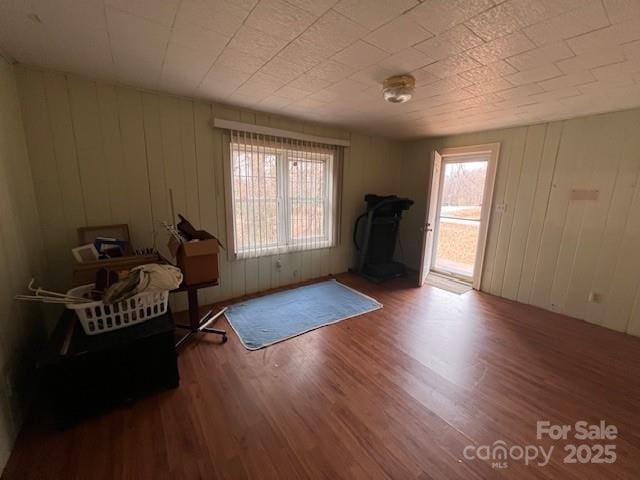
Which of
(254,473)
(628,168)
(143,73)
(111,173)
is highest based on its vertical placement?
(143,73)

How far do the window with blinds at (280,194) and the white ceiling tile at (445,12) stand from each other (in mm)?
2048

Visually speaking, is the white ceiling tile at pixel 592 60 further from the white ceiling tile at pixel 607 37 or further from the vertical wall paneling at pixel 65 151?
the vertical wall paneling at pixel 65 151

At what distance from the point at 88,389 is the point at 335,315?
76.4 inches

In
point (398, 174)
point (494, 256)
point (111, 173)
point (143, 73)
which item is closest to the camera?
point (143, 73)

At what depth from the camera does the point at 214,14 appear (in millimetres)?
1217

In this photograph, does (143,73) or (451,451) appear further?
(143,73)

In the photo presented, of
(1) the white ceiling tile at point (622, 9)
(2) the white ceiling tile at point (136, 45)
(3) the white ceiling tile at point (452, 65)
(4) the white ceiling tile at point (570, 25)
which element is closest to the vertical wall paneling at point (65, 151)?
(2) the white ceiling tile at point (136, 45)

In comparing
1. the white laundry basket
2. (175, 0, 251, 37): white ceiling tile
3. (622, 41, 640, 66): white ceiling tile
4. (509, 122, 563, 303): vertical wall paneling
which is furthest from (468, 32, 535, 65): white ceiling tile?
the white laundry basket

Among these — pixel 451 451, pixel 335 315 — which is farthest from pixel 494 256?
pixel 451 451

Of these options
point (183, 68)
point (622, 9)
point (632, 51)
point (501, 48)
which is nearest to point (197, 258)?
point (183, 68)

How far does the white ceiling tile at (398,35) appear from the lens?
124 centimetres

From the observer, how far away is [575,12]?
→ 111 centimetres

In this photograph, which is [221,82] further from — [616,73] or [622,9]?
[616,73]

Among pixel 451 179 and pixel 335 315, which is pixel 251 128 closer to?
pixel 335 315
